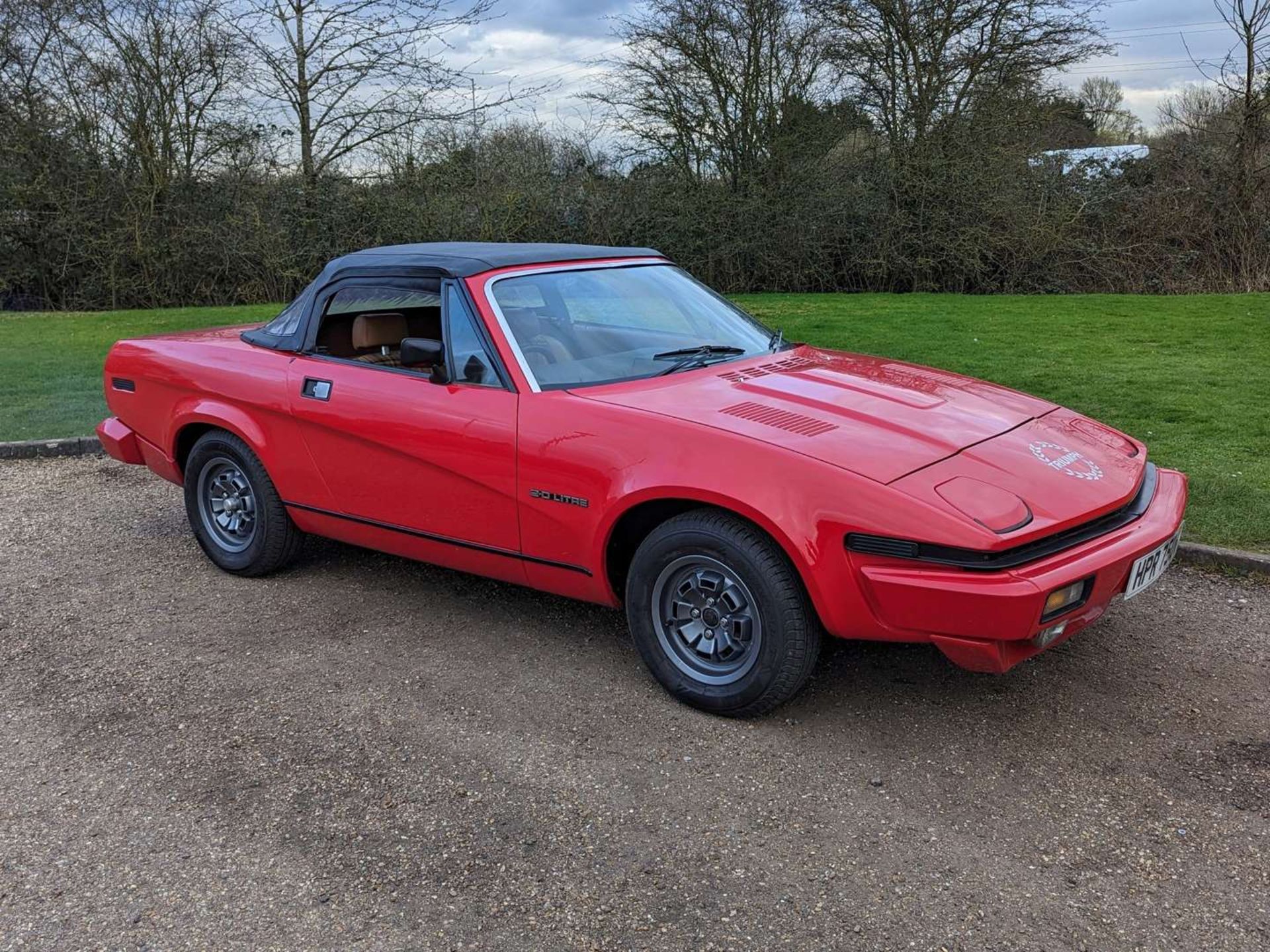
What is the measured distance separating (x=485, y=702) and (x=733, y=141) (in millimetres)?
17032

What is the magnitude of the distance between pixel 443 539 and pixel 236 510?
150 cm

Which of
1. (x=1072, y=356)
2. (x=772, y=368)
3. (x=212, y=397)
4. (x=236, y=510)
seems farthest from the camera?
(x=1072, y=356)

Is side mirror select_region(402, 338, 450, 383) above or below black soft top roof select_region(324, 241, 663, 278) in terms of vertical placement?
below

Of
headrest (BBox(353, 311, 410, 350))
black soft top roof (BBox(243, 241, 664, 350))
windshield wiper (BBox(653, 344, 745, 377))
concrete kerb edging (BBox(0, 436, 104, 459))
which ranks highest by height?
black soft top roof (BBox(243, 241, 664, 350))

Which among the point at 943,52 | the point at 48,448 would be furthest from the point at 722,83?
the point at 48,448

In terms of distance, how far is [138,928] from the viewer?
258 centimetres

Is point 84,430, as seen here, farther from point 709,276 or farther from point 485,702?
point 709,276

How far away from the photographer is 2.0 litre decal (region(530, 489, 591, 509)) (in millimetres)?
3631

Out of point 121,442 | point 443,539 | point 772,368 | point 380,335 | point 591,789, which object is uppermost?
point 380,335

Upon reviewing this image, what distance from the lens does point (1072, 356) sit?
32.4 feet

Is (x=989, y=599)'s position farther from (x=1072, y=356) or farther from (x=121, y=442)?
(x=1072, y=356)

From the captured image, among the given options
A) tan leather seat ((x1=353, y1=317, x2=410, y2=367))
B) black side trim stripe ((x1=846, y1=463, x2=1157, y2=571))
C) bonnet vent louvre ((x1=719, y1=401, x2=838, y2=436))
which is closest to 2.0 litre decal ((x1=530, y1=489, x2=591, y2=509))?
bonnet vent louvre ((x1=719, y1=401, x2=838, y2=436))

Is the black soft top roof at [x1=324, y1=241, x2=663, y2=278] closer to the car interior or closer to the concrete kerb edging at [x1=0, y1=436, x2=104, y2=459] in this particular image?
the car interior

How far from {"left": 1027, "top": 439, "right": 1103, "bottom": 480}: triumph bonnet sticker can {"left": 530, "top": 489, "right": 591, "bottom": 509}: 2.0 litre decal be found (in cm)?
156
